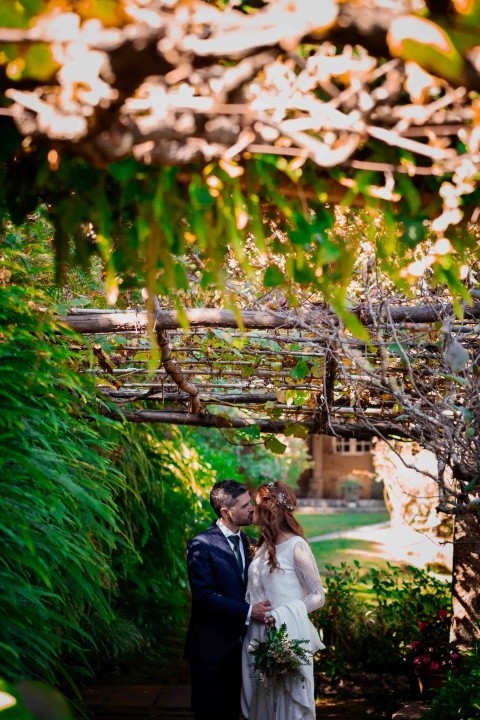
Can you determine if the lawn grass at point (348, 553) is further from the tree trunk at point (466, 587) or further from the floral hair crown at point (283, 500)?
the floral hair crown at point (283, 500)

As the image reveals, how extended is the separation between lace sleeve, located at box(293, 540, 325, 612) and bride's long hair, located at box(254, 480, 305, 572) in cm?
11

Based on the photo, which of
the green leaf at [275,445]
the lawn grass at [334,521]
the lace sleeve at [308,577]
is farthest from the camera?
the lawn grass at [334,521]

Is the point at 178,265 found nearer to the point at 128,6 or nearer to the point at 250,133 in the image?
the point at 250,133

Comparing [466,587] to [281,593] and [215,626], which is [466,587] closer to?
[281,593]

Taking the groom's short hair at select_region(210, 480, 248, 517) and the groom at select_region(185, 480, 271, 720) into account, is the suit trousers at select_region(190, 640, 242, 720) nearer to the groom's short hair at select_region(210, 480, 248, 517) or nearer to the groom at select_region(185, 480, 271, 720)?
the groom at select_region(185, 480, 271, 720)

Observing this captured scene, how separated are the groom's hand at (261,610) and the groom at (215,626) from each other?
0.07 meters

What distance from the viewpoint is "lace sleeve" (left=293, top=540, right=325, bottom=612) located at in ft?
13.3

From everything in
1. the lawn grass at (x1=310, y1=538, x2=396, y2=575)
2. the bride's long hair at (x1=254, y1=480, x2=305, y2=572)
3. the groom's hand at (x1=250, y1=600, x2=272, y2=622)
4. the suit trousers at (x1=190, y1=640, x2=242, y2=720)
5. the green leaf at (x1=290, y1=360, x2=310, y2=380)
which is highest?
the green leaf at (x1=290, y1=360, x2=310, y2=380)

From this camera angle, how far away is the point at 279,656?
149 inches

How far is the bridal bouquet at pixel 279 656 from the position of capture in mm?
3785

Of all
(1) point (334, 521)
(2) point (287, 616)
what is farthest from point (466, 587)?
(1) point (334, 521)

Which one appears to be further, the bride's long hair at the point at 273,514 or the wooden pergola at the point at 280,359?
the bride's long hair at the point at 273,514

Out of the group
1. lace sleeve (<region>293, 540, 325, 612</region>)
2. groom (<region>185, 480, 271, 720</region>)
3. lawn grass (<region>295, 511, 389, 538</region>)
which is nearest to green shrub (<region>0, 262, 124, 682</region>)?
groom (<region>185, 480, 271, 720</region>)

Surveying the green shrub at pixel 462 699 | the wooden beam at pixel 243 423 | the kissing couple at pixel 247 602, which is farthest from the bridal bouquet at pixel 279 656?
the wooden beam at pixel 243 423
